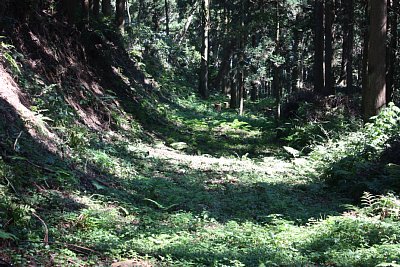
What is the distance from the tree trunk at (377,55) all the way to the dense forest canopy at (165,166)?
0.04 meters

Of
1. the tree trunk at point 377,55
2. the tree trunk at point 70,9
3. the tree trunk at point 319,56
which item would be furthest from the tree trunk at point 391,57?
the tree trunk at point 70,9

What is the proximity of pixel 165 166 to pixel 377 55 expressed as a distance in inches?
270

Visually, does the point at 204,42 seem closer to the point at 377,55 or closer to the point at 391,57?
the point at 391,57

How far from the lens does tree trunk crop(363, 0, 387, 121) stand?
12148 millimetres

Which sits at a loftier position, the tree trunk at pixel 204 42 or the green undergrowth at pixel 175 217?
the tree trunk at pixel 204 42

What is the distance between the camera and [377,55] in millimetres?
12211

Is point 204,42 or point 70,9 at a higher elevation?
point 204,42

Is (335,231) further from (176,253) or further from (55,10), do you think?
(55,10)

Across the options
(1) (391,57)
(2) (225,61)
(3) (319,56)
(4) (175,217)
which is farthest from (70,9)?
(2) (225,61)

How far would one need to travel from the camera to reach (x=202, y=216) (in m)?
7.57

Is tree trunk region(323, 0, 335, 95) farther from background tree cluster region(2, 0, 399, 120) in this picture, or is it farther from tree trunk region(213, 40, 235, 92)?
tree trunk region(213, 40, 235, 92)

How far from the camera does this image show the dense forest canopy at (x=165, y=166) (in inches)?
216

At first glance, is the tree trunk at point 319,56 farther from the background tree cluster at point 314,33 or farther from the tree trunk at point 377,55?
the tree trunk at point 377,55

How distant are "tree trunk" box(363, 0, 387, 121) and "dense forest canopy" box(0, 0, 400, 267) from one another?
0.04 meters
